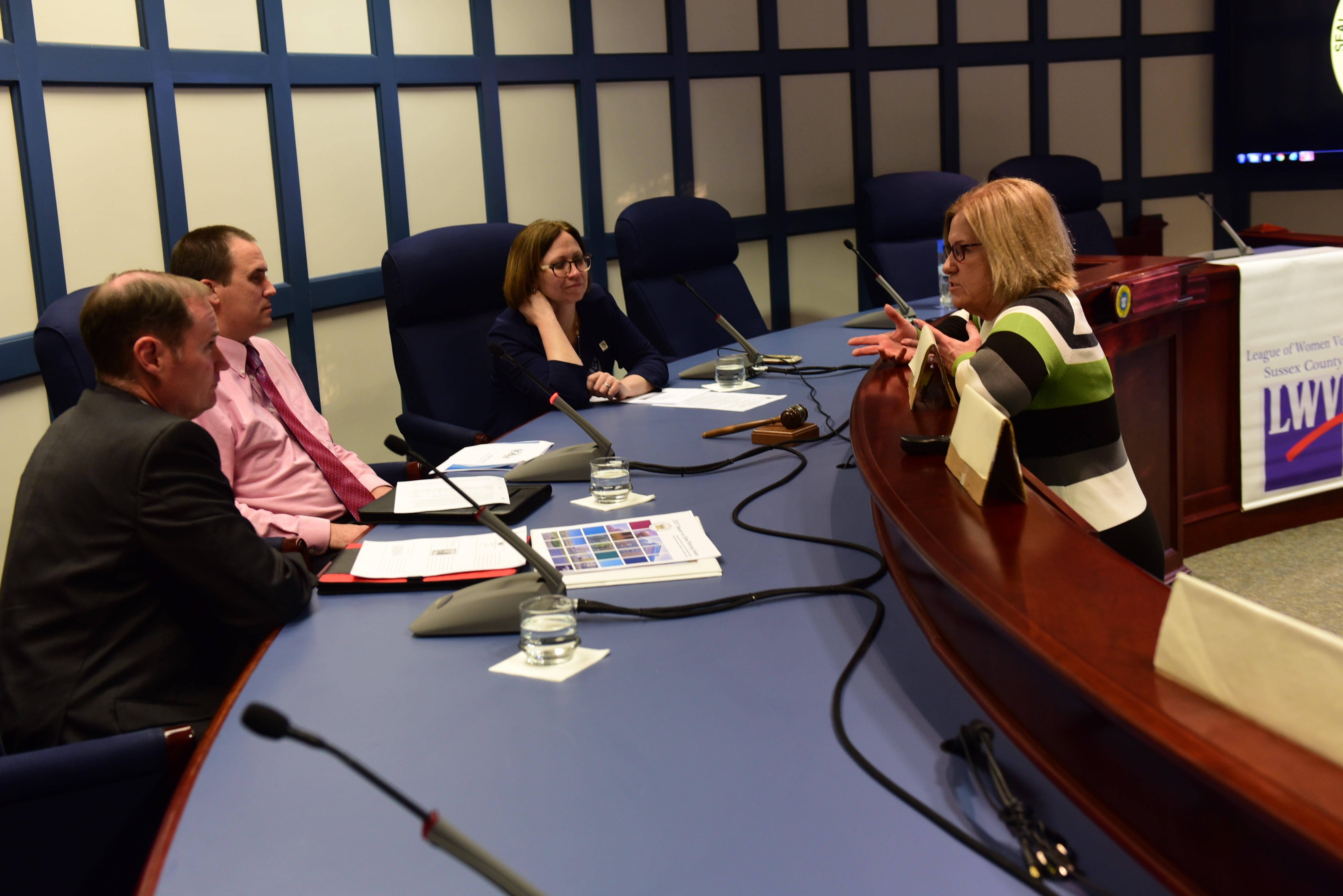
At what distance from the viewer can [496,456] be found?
2.23 meters

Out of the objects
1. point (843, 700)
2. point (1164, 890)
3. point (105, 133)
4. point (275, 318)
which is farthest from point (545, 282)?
point (1164, 890)

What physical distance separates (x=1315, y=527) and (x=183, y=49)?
3657 mm

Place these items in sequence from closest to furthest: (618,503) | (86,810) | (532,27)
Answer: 1. (86,810)
2. (618,503)
3. (532,27)

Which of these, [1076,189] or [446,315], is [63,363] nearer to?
[446,315]

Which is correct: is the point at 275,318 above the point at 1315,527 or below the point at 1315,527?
above

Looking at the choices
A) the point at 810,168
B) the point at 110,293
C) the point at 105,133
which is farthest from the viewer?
the point at 810,168

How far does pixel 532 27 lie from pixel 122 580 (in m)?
3.30

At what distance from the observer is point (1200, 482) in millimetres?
3178

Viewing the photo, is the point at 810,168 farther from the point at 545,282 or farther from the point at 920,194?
the point at 545,282

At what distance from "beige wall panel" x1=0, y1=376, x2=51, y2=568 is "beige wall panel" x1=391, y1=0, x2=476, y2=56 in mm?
1732

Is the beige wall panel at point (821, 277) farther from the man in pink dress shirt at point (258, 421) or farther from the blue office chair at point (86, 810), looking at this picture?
the blue office chair at point (86, 810)

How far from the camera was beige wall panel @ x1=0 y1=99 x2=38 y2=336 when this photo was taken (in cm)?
252

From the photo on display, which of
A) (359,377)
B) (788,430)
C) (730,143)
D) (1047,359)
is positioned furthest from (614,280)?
(1047,359)

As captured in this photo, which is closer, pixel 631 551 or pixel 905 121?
pixel 631 551
